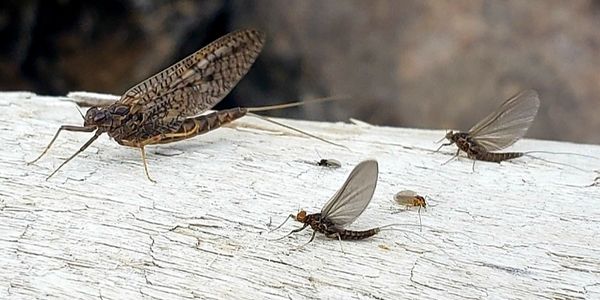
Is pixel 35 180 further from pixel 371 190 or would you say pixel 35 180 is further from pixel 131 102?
pixel 371 190

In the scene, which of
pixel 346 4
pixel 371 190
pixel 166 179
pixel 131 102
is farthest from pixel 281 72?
pixel 371 190

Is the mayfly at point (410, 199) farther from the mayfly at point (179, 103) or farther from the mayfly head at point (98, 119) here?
the mayfly head at point (98, 119)

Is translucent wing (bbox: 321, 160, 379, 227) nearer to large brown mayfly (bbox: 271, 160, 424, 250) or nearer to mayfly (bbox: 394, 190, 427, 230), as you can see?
large brown mayfly (bbox: 271, 160, 424, 250)

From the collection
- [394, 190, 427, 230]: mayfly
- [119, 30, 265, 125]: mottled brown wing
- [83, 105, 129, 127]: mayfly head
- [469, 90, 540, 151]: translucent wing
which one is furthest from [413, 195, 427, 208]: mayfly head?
[83, 105, 129, 127]: mayfly head

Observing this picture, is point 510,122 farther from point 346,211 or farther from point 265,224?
point 265,224

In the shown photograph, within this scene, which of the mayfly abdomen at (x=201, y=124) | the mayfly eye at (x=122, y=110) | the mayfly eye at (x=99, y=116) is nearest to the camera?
the mayfly eye at (x=99, y=116)

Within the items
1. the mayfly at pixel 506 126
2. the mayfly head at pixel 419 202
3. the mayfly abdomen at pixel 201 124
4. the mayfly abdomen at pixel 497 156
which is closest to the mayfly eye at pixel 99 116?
the mayfly abdomen at pixel 201 124
